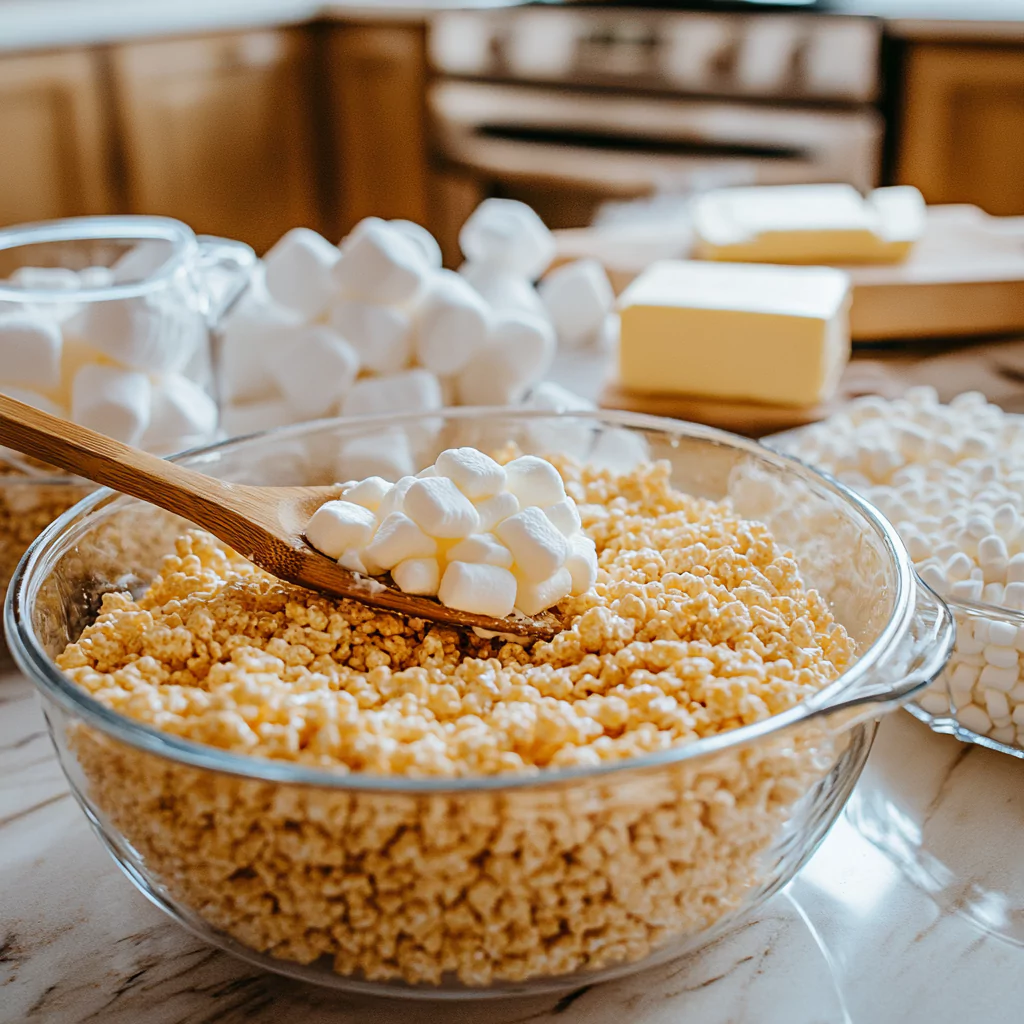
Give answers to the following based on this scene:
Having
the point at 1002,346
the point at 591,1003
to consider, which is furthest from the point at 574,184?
the point at 591,1003

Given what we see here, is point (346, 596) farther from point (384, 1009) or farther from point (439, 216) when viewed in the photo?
point (439, 216)

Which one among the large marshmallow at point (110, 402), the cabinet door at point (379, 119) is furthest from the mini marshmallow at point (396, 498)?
the cabinet door at point (379, 119)

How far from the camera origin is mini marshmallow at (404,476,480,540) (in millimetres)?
668

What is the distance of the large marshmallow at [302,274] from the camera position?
1216 millimetres

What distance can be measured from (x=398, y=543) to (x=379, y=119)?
3053 millimetres

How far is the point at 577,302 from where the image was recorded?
5.28 feet

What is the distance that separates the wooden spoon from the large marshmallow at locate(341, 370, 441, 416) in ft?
1.54

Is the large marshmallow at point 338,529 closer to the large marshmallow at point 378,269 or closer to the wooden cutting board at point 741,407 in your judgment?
the large marshmallow at point 378,269

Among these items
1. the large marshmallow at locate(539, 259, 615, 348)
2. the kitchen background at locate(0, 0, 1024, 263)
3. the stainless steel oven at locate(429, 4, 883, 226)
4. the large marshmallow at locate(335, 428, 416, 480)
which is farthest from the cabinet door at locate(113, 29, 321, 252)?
the large marshmallow at locate(335, 428, 416, 480)

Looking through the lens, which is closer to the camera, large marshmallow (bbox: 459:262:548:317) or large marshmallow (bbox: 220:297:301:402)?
large marshmallow (bbox: 220:297:301:402)

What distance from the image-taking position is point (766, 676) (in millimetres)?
622

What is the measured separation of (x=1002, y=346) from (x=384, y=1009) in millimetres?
1369

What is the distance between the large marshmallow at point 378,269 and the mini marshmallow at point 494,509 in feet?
1.79

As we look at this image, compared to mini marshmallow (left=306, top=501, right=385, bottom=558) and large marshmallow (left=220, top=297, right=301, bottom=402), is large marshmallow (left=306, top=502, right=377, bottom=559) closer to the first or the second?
mini marshmallow (left=306, top=501, right=385, bottom=558)
